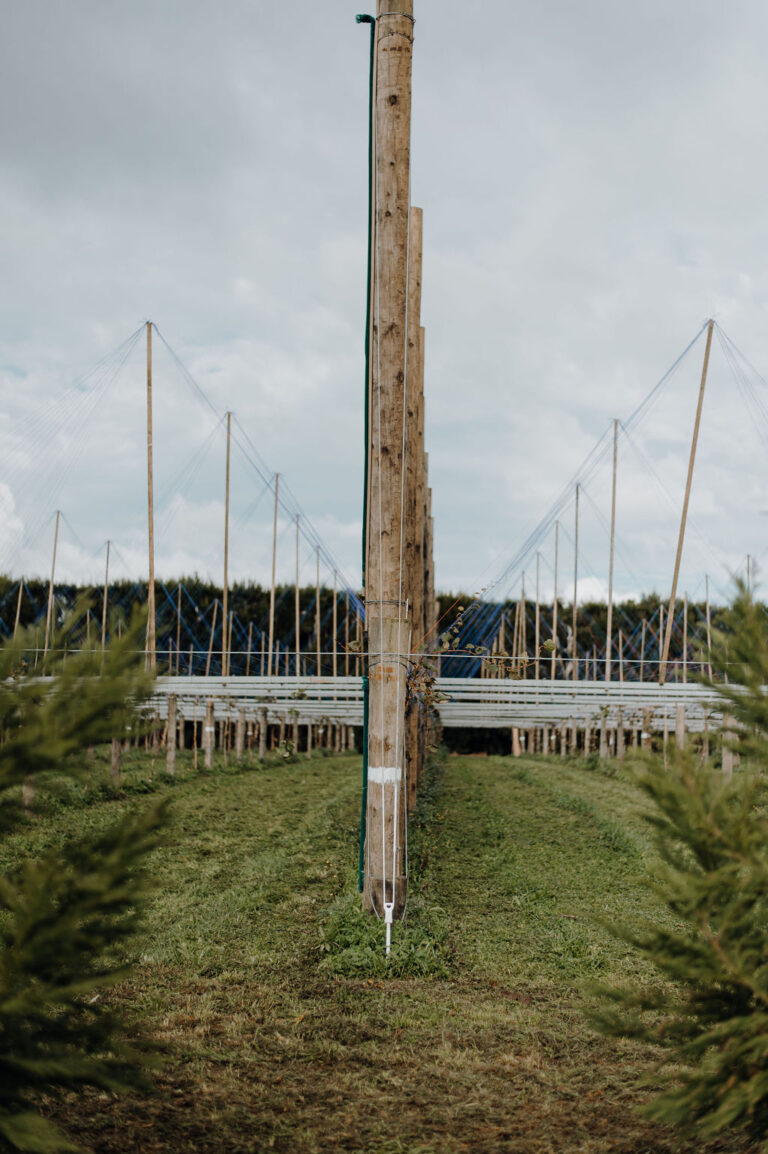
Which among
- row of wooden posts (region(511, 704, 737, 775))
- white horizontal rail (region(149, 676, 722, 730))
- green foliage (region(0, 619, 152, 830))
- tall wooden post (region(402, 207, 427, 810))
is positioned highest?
tall wooden post (region(402, 207, 427, 810))

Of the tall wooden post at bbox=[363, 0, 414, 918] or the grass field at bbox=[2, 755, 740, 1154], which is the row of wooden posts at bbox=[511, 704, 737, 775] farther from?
the tall wooden post at bbox=[363, 0, 414, 918]

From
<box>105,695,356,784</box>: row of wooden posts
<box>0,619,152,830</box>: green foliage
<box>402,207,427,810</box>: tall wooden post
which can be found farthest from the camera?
<box>105,695,356,784</box>: row of wooden posts

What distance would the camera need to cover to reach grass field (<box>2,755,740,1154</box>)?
4.35m

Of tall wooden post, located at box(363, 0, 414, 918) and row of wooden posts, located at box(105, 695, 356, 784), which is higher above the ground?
tall wooden post, located at box(363, 0, 414, 918)

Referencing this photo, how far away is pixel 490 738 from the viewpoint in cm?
4647

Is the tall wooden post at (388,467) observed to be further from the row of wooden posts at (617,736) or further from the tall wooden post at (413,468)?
the row of wooden posts at (617,736)

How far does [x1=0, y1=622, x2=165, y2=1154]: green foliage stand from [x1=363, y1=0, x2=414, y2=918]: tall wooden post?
4978mm

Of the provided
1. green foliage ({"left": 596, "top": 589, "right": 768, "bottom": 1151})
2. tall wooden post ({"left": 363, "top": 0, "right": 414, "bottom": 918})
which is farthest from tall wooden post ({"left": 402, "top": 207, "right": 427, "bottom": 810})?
green foliage ({"left": 596, "top": 589, "right": 768, "bottom": 1151})

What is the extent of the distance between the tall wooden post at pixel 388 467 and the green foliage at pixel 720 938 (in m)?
4.68

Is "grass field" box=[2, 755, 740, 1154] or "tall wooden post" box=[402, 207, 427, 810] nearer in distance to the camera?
"grass field" box=[2, 755, 740, 1154]

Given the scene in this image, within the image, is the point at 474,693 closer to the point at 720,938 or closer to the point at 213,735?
the point at 213,735

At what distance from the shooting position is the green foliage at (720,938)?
3.24 meters

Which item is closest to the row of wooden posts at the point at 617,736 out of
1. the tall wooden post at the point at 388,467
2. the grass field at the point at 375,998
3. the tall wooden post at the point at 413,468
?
the grass field at the point at 375,998

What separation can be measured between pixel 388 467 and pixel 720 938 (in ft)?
19.3
